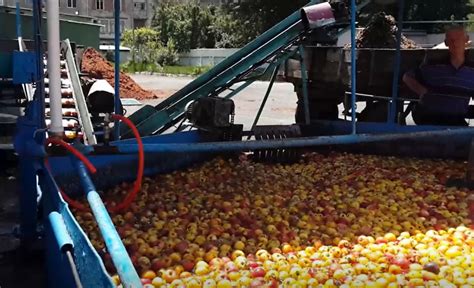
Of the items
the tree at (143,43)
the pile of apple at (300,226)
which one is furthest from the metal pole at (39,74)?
the tree at (143,43)

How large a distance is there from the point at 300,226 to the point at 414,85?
3.43 meters

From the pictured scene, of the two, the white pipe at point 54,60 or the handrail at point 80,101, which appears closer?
the white pipe at point 54,60

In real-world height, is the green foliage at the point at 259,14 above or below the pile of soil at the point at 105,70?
above

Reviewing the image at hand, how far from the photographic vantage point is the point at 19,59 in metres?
6.78

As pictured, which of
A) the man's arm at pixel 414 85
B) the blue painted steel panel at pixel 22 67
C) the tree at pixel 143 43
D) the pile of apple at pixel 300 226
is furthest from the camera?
the tree at pixel 143 43

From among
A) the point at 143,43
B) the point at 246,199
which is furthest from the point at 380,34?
the point at 143,43

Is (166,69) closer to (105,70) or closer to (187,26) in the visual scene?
(187,26)

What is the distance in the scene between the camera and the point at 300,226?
4594 mm

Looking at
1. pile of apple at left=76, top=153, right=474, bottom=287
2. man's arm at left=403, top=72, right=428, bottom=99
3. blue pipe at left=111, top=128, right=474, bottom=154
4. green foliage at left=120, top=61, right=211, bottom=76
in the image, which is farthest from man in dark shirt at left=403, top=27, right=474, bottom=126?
green foliage at left=120, top=61, right=211, bottom=76

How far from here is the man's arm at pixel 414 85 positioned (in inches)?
284

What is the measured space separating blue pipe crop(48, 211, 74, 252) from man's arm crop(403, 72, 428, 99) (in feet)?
16.7

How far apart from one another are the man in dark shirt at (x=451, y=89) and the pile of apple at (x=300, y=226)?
0.70 m

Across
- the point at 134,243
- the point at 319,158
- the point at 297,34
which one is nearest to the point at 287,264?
the point at 134,243

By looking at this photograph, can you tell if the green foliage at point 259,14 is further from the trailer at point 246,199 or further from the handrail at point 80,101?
the trailer at point 246,199
